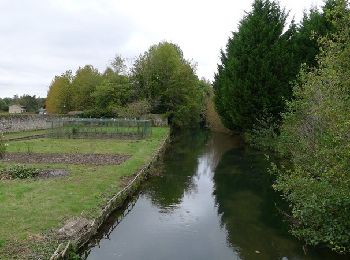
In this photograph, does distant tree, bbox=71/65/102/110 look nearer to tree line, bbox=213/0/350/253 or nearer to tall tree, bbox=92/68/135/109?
tall tree, bbox=92/68/135/109

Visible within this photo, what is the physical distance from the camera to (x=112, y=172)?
77.5 feet

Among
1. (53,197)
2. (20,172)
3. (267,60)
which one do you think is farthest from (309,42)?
(53,197)

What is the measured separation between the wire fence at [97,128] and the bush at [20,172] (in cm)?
2170

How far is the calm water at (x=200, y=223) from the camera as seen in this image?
1411 centimetres

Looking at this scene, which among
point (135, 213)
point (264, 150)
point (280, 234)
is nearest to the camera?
point (280, 234)

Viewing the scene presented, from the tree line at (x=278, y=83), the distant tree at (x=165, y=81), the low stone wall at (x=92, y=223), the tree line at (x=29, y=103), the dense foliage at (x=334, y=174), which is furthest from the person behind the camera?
the tree line at (x=29, y=103)

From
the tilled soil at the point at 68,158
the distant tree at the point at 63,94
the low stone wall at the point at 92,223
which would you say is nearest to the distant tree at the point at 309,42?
the tilled soil at the point at 68,158

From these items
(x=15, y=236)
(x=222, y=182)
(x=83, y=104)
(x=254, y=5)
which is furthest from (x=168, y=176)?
(x=83, y=104)

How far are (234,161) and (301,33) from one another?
1811 cm

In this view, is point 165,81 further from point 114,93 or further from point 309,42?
point 309,42

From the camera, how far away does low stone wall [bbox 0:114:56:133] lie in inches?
1891

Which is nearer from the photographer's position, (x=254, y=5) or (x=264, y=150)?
(x=264, y=150)

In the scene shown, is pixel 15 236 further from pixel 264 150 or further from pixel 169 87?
pixel 169 87

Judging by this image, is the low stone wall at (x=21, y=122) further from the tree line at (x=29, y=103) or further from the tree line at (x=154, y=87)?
the tree line at (x=29, y=103)
